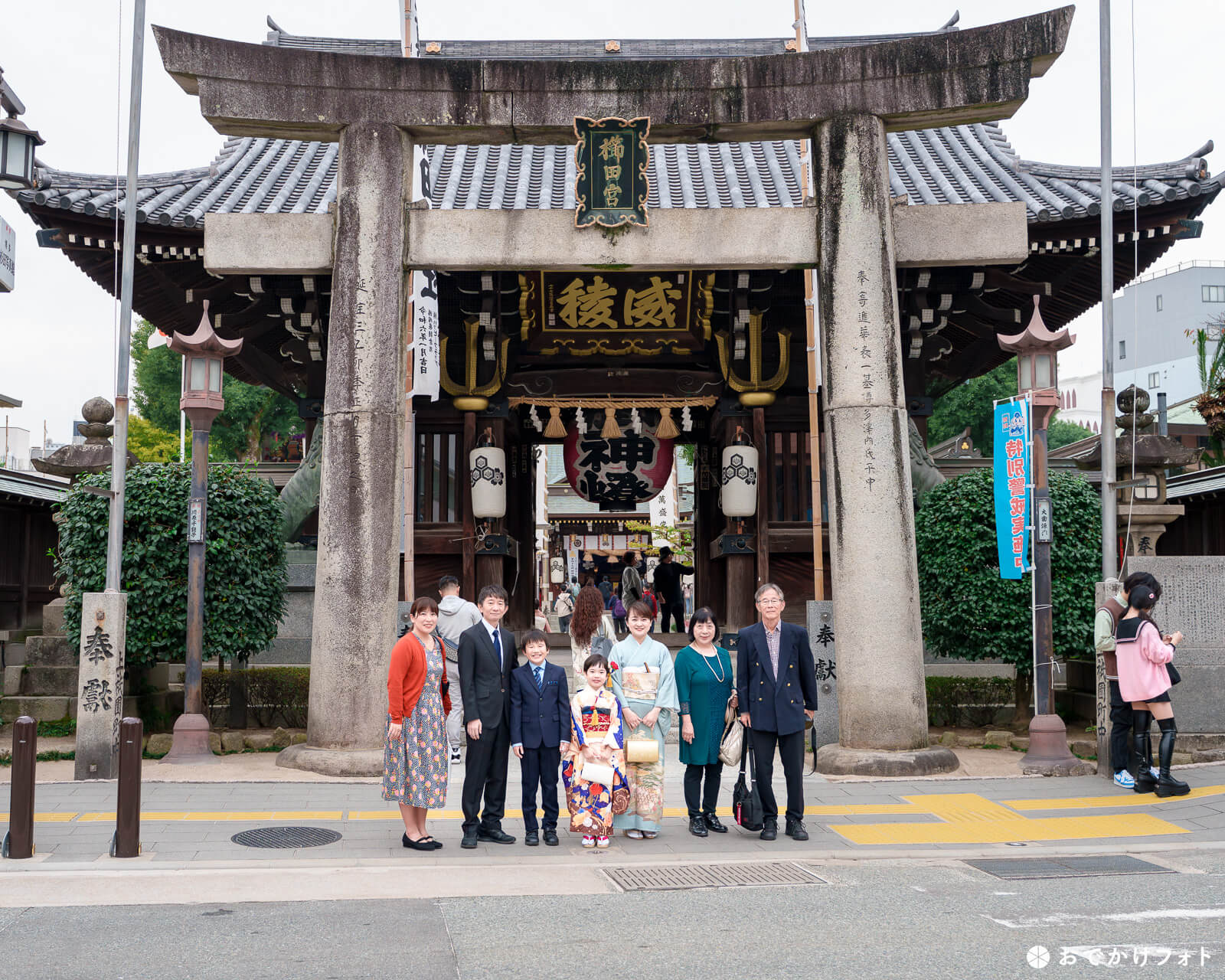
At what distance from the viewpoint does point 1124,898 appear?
6543 mm

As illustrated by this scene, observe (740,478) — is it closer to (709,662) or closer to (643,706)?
(709,662)

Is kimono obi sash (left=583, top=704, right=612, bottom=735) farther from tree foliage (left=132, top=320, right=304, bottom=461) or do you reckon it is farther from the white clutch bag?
tree foliage (left=132, top=320, right=304, bottom=461)

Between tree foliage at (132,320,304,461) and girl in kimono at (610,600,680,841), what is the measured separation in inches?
1366

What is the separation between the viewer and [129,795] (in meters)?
7.45

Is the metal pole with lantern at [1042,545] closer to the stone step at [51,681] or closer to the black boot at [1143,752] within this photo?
the black boot at [1143,752]

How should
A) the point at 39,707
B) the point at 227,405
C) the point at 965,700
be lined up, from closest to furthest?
1. the point at 39,707
2. the point at 965,700
3. the point at 227,405

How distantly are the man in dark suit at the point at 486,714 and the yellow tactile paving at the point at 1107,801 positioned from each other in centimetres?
449

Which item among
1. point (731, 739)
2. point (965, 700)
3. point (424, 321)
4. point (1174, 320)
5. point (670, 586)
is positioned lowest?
point (965, 700)

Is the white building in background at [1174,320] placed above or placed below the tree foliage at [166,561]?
above

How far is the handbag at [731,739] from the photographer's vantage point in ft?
27.7

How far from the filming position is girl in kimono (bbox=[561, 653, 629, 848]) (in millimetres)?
8062

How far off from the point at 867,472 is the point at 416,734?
546cm

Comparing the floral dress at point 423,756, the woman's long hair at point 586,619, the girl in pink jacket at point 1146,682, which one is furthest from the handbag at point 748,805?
the girl in pink jacket at point 1146,682

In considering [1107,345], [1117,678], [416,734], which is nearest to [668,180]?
[1107,345]
